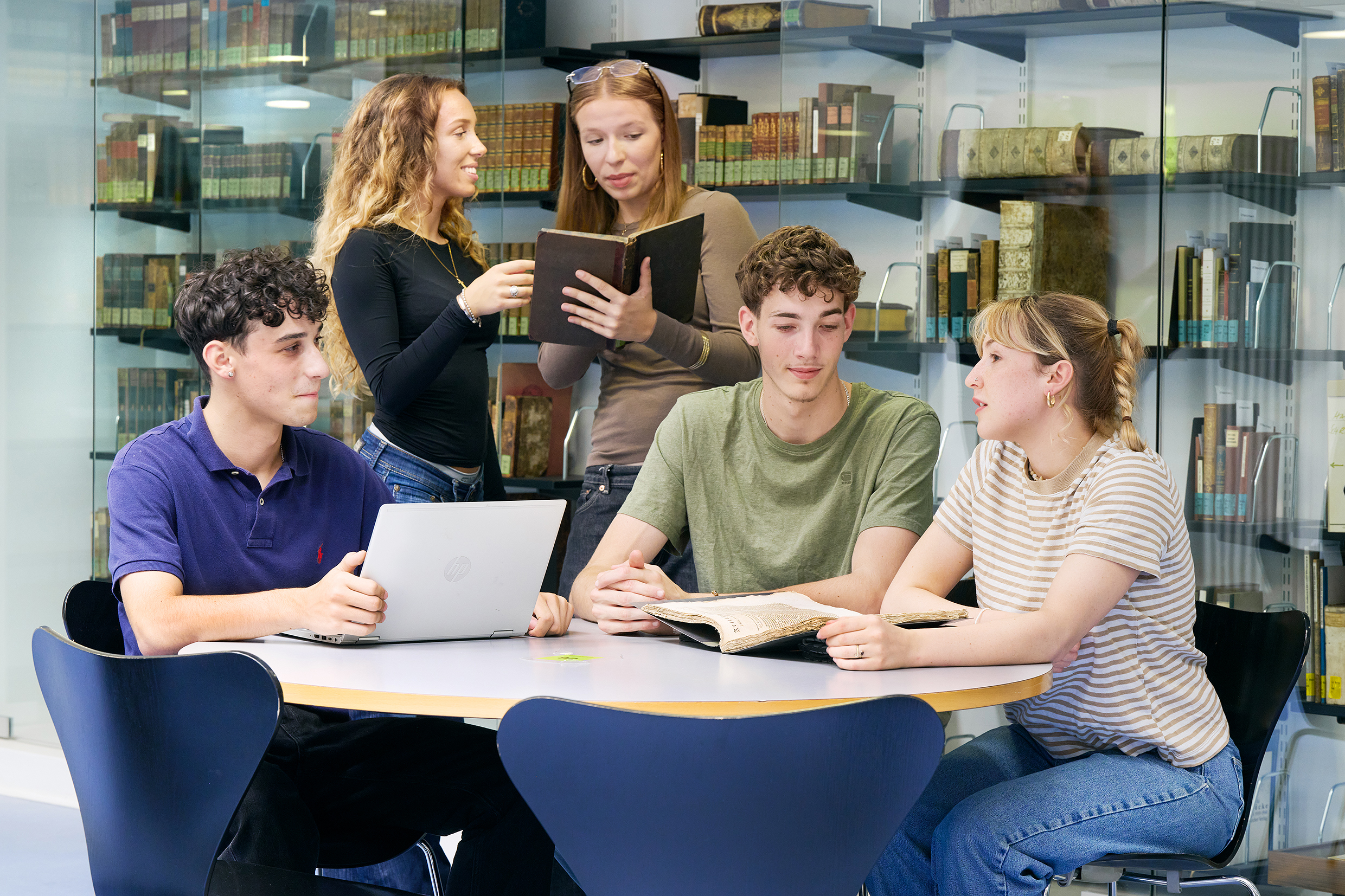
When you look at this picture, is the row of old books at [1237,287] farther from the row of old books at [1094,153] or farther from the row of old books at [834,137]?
the row of old books at [834,137]

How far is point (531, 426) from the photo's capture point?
4.77 metres

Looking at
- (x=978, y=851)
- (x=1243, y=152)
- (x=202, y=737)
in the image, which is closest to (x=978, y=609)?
(x=978, y=851)

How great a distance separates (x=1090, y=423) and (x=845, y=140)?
6.24 ft

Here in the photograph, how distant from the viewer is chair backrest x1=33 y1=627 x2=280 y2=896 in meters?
1.49

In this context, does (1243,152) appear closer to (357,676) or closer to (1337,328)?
(1337,328)

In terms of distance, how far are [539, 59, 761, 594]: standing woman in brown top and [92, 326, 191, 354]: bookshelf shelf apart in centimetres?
203

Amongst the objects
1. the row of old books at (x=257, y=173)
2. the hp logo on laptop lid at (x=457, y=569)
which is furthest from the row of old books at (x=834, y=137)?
the hp logo on laptop lid at (x=457, y=569)

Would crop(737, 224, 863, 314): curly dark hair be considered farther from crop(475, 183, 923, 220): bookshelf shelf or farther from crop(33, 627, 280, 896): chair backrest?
crop(475, 183, 923, 220): bookshelf shelf

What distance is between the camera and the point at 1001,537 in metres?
2.08

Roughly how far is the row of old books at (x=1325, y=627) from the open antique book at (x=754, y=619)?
1755 millimetres

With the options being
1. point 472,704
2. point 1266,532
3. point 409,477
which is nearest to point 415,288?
point 409,477

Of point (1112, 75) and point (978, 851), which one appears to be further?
point (1112, 75)

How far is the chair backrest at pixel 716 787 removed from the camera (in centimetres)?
129

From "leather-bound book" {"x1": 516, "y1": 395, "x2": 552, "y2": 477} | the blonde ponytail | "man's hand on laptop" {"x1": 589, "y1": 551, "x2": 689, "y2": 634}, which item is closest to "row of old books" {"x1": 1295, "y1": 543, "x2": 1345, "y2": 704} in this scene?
the blonde ponytail
